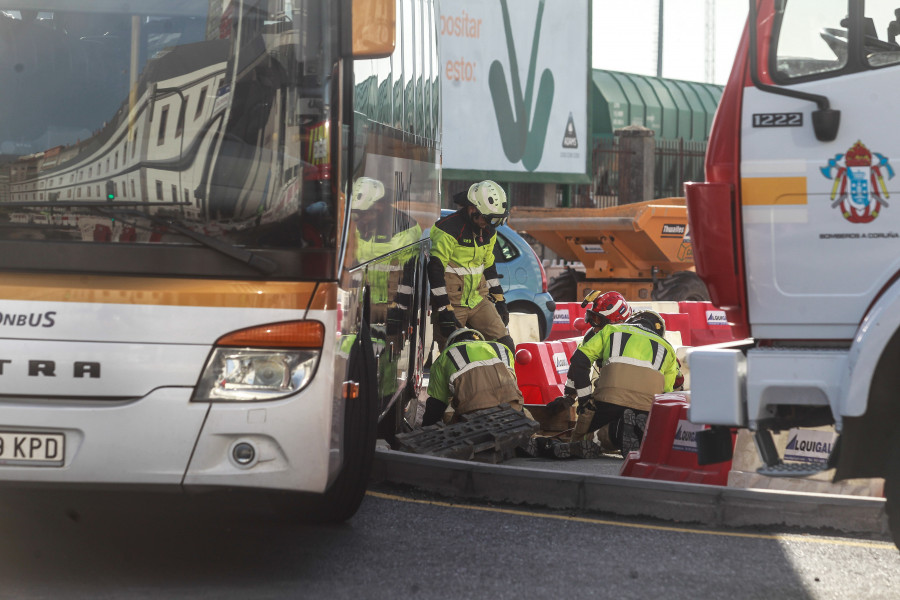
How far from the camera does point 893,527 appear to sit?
4.92 m

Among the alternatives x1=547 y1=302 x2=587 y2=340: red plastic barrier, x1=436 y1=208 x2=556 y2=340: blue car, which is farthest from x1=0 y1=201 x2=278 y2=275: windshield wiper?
x1=547 y1=302 x2=587 y2=340: red plastic barrier

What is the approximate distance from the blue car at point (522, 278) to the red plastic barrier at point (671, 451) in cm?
841

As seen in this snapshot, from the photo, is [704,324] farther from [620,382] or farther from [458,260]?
[620,382]

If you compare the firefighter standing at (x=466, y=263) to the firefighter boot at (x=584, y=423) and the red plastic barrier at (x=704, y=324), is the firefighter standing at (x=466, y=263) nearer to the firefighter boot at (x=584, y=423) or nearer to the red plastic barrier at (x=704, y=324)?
the firefighter boot at (x=584, y=423)

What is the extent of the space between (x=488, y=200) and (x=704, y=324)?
253 inches

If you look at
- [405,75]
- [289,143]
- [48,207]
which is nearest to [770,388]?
[289,143]

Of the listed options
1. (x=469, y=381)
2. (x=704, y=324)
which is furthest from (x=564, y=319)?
(x=469, y=381)

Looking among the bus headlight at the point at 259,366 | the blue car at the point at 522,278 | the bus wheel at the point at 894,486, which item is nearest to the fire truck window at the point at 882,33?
the bus wheel at the point at 894,486

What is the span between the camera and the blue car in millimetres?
16000

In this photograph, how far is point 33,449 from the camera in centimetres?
500

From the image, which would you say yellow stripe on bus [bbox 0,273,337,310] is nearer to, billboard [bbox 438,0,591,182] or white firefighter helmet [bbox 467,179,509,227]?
white firefighter helmet [bbox 467,179,509,227]

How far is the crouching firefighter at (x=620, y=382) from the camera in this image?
9531mm

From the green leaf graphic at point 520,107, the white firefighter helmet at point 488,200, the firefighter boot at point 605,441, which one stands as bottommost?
the firefighter boot at point 605,441

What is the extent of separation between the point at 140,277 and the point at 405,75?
12.6ft
